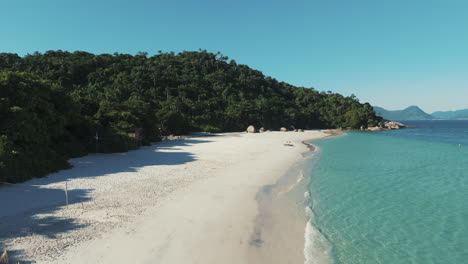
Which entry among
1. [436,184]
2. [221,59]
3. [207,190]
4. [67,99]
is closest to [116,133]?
[67,99]

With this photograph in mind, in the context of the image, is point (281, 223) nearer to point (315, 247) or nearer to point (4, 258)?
point (315, 247)

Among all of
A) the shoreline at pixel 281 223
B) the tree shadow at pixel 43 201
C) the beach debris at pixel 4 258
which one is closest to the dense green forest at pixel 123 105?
the tree shadow at pixel 43 201

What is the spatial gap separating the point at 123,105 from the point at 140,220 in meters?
30.3

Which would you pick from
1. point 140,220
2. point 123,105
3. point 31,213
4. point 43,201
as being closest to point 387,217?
point 140,220

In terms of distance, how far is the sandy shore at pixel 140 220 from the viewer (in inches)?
295

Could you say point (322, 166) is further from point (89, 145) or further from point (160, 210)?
point (89, 145)

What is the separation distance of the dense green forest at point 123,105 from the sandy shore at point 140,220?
368 centimetres

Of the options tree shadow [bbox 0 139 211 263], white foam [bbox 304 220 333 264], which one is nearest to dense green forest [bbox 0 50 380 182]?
tree shadow [bbox 0 139 211 263]

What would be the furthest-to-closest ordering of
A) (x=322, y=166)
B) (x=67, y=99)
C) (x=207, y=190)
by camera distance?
(x=322, y=166)
(x=67, y=99)
(x=207, y=190)

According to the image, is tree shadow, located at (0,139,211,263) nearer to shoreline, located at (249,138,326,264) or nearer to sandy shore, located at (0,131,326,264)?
sandy shore, located at (0,131,326,264)

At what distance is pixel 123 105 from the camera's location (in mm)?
36188

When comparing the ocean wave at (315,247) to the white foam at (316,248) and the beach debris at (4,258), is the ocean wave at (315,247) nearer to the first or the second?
the white foam at (316,248)

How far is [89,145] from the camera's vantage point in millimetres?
Result: 24906

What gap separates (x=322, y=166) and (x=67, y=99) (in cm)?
2446
